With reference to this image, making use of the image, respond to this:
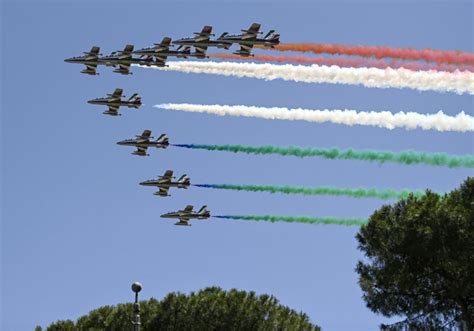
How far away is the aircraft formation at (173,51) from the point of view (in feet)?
338

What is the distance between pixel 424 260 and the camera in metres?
76.9

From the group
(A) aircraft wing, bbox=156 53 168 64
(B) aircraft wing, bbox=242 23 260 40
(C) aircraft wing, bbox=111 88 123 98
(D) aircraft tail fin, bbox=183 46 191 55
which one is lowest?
(B) aircraft wing, bbox=242 23 260 40

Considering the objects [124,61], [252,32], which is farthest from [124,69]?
[252,32]

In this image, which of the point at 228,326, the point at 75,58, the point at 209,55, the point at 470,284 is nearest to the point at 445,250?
the point at 470,284

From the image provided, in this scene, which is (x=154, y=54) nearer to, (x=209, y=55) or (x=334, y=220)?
(x=209, y=55)

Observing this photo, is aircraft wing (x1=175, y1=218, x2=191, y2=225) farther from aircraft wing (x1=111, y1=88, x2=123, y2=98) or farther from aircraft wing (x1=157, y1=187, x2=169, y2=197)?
aircraft wing (x1=111, y1=88, x2=123, y2=98)

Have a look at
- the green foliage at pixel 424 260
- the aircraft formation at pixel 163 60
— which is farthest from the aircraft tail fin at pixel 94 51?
the green foliage at pixel 424 260

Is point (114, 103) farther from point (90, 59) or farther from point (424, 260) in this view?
point (424, 260)

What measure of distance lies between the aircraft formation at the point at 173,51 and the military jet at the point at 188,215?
58.0 feet

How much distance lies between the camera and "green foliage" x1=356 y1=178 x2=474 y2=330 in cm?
7562

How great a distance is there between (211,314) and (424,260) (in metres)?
30.0

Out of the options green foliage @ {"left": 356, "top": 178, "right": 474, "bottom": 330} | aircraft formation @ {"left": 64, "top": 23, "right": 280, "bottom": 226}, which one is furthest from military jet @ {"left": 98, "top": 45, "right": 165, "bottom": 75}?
green foliage @ {"left": 356, "top": 178, "right": 474, "bottom": 330}

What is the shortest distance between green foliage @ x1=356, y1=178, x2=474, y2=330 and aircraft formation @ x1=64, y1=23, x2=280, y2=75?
28222 millimetres

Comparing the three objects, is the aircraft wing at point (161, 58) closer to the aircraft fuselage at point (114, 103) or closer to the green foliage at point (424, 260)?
the aircraft fuselage at point (114, 103)
